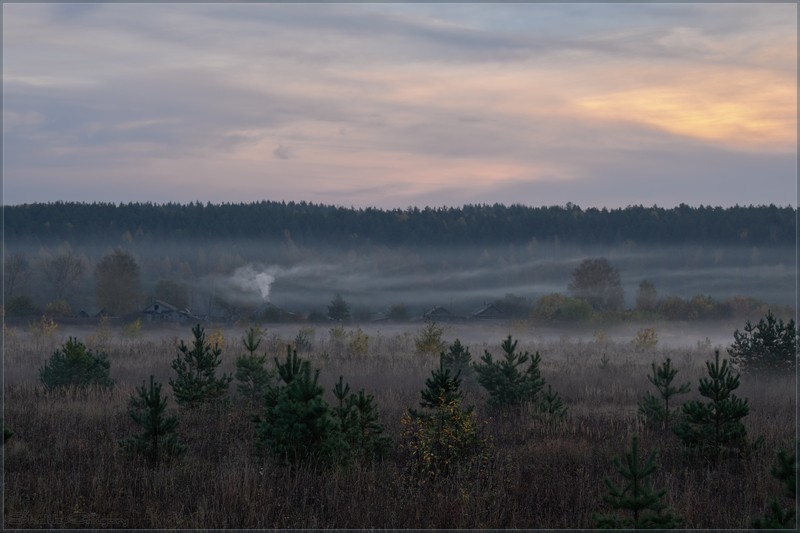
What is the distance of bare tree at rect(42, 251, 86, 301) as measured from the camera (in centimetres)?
11819

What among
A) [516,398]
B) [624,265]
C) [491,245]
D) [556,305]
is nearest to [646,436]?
[516,398]

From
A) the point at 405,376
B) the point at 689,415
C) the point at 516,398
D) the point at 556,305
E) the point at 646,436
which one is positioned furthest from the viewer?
the point at 556,305

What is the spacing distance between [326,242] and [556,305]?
102 m

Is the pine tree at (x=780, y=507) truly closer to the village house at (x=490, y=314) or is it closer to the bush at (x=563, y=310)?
the bush at (x=563, y=310)

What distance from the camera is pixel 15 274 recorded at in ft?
378

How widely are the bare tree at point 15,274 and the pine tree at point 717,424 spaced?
361ft

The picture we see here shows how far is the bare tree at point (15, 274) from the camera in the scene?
11356cm

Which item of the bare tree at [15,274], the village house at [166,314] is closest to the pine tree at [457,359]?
the village house at [166,314]

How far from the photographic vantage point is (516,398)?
66.3 feet

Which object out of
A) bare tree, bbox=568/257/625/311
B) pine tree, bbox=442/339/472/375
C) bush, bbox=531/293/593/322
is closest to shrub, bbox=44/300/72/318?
bush, bbox=531/293/593/322

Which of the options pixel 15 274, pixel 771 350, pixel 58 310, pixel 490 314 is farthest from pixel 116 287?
pixel 771 350

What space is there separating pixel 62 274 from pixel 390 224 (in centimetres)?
7917

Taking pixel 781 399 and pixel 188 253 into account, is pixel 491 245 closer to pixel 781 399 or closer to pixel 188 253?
pixel 188 253

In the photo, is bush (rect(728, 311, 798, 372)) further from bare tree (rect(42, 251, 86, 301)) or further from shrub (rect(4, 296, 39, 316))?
bare tree (rect(42, 251, 86, 301))
